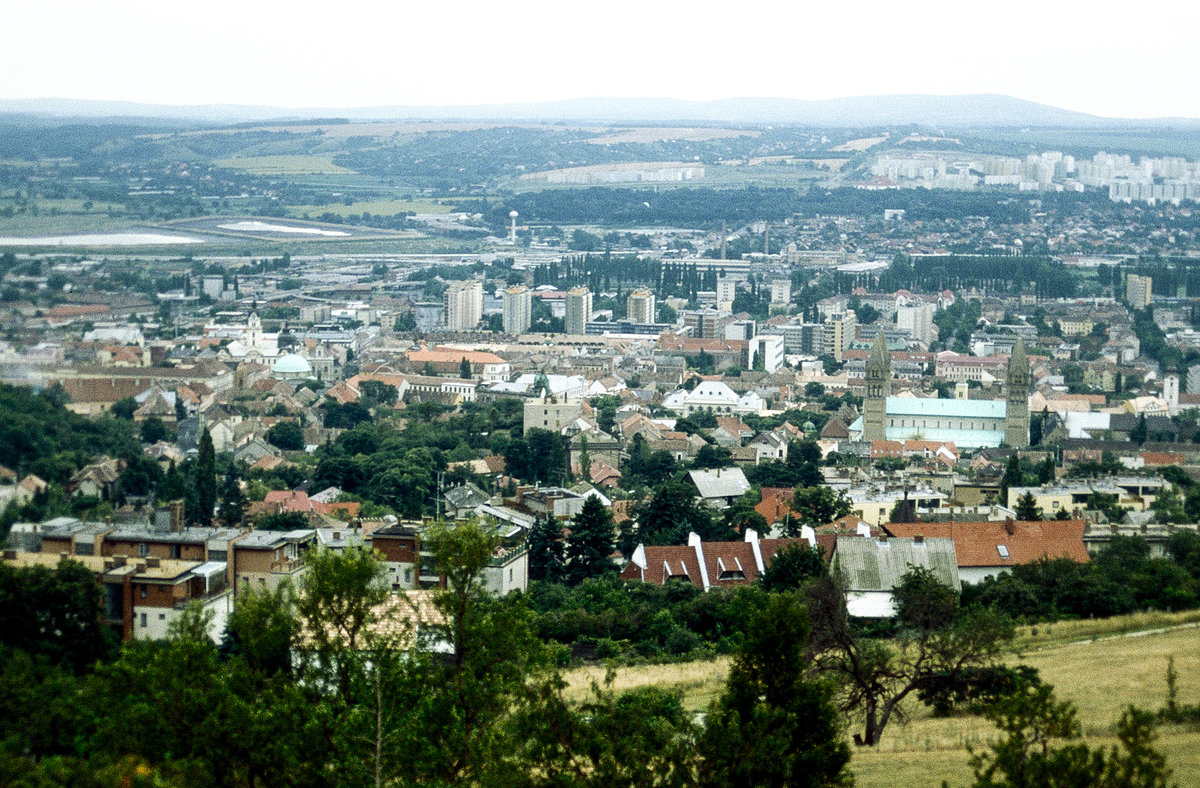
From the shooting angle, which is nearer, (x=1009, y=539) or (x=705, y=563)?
(x=1009, y=539)

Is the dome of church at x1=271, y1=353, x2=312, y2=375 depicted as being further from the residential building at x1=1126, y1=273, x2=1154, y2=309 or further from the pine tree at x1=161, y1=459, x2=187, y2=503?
the residential building at x1=1126, y1=273, x2=1154, y2=309

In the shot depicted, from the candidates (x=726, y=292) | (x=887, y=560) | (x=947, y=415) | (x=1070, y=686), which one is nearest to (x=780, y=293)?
(x=726, y=292)

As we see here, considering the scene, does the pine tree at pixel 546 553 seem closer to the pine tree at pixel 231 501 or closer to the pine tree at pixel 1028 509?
the pine tree at pixel 231 501

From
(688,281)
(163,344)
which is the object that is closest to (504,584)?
(163,344)

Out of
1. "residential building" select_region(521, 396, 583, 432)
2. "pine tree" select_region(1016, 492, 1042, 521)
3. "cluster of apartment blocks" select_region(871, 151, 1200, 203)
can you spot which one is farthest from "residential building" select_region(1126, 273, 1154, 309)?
"cluster of apartment blocks" select_region(871, 151, 1200, 203)

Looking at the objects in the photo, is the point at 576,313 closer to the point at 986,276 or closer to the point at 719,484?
the point at 986,276

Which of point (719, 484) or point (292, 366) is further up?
point (719, 484)
